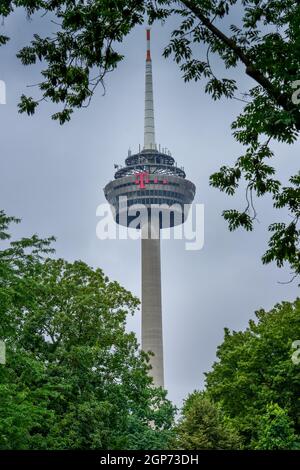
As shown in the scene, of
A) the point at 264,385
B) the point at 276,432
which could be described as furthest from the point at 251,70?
the point at 264,385

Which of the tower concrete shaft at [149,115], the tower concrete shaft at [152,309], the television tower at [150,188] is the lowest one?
the tower concrete shaft at [152,309]

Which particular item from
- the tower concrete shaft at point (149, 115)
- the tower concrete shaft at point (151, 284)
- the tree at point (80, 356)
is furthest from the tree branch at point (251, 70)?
the tower concrete shaft at point (149, 115)

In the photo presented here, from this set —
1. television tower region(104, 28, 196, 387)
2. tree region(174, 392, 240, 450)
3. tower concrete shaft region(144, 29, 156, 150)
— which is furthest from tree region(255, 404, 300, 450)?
tower concrete shaft region(144, 29, 156, 150)

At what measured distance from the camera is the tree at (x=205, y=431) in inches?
2007

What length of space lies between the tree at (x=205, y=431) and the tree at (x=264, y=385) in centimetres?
164

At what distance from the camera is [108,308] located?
49.2 metres

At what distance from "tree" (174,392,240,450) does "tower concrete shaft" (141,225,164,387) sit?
3584 inches

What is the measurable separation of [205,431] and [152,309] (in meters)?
99.2

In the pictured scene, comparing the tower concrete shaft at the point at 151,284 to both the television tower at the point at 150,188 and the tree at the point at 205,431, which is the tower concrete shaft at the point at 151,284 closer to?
the television tower at the point at 150,188

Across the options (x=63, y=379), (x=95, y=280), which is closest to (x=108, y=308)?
(x=95, y=280)

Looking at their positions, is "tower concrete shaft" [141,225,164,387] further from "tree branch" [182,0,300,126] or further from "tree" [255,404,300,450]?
"tree branch" [182,0,300,126]

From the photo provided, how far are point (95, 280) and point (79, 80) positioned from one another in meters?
35.6

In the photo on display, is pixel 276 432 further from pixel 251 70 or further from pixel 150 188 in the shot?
pixel 150 188
